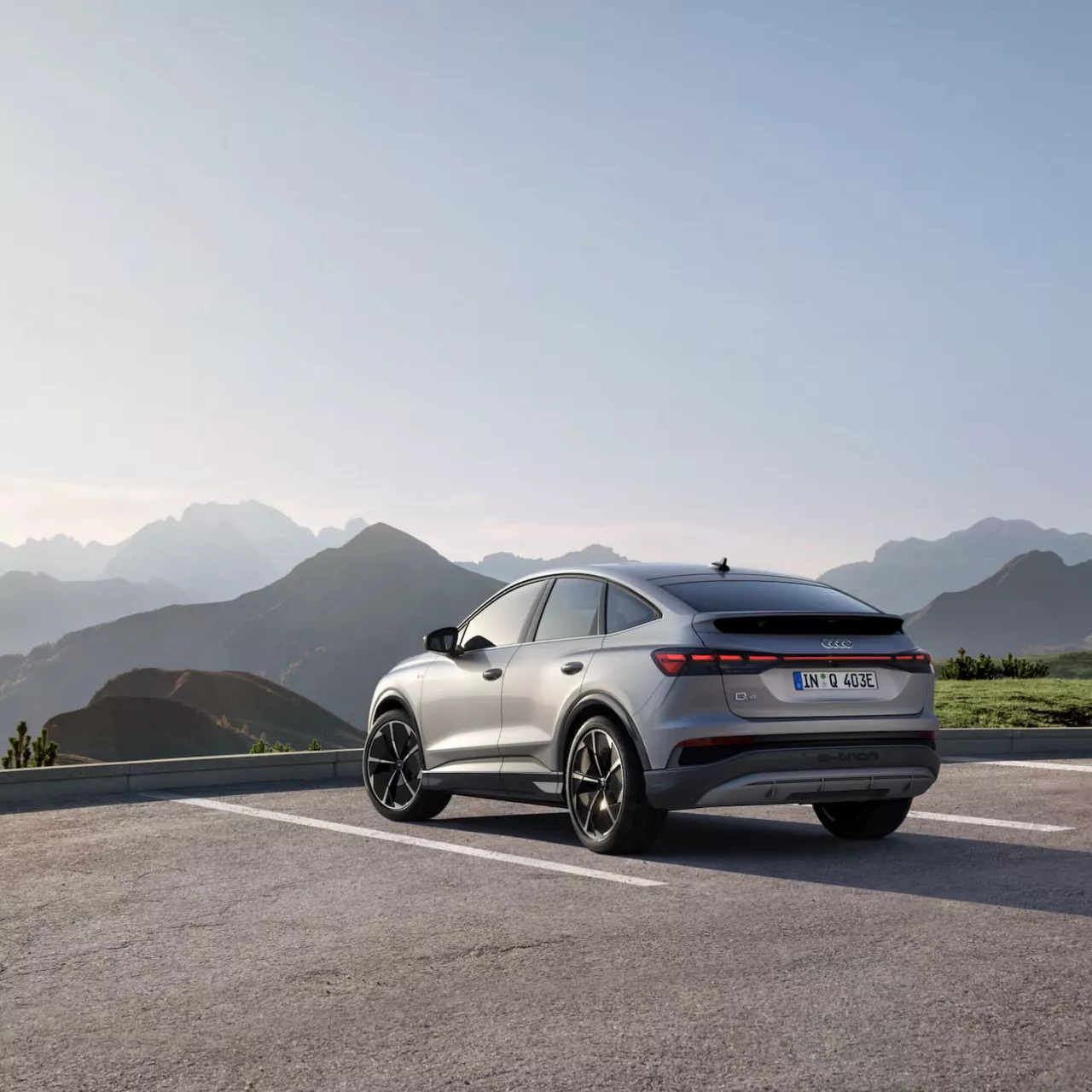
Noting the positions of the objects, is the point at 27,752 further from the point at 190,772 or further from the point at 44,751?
the point at 190,772

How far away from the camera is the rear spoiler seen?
7.55m

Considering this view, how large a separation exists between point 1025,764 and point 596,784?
6804 millimetres

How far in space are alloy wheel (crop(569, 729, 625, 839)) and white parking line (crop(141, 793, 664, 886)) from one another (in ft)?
1.42

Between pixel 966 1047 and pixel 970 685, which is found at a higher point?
pixel 970 685

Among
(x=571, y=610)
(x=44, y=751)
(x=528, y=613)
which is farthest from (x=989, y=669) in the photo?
(x=571, y=610)

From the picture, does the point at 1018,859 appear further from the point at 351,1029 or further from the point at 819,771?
the point at 351,1029

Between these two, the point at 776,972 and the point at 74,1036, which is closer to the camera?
the point at 74,1036

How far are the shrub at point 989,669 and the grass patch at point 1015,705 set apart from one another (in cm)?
276

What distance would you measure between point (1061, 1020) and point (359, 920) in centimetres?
305

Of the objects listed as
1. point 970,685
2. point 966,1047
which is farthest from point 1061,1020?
point 970,685

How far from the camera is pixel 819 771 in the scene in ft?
24.5

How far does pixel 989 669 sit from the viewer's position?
2392cm

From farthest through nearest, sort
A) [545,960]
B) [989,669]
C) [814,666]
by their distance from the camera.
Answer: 1. [989,669]
2. [814,666]
3. [545,960]

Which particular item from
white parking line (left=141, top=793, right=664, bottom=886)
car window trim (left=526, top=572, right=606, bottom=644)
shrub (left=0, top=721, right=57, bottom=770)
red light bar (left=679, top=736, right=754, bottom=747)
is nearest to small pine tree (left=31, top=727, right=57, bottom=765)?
shrub (left=0, top=721, right=57, bottom=770)
